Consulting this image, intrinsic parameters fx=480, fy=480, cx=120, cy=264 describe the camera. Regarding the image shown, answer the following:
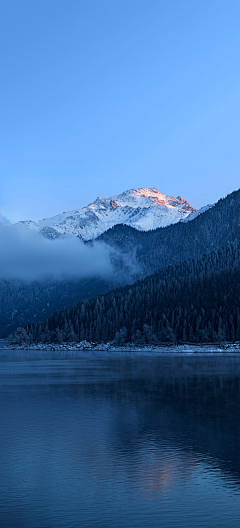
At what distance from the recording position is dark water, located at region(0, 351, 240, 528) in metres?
22.5

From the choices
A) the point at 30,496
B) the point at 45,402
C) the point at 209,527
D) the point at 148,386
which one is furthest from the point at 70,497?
the point at 148,386

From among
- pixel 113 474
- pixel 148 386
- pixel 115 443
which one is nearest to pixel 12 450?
pixel 115 443

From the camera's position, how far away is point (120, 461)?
103 feet

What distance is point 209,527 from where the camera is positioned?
20797 millimetres

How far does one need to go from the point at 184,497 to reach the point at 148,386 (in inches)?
1953

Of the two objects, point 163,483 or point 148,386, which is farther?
point 148,386

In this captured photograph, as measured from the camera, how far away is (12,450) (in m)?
35.1

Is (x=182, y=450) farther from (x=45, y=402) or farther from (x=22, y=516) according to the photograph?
(x=45, y=402)

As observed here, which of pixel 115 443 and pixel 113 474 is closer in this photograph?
pixel 113 474

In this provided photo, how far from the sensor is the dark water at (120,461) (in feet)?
73.7

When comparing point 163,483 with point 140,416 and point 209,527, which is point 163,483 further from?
point 140,416

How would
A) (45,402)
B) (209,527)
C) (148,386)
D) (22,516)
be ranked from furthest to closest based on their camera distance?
(148,386) < (45,402) < (22,516) < (209,527)

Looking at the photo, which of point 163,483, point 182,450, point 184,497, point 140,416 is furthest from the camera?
point 140,416

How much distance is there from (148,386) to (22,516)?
2073 inches
